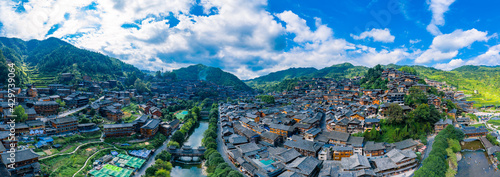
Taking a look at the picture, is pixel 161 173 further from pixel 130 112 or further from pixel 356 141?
pixel 130 112

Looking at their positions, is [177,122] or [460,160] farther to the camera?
[177,122]

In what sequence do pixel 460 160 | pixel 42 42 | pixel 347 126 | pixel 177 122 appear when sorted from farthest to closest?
pixel 42 42 < pixel 177 122 < pixel 347 126 < pixel 460 160

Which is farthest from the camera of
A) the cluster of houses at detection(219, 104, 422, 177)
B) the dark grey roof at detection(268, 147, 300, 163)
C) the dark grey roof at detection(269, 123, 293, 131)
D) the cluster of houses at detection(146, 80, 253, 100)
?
the cluster of houses at detection(146, 80, 253, 100)

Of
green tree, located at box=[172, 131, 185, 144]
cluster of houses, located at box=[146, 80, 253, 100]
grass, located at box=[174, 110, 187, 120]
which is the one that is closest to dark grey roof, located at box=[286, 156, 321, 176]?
green tree, located at box=[172, 131, 185, 144]

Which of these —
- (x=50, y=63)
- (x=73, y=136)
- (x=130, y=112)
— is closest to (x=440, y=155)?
(x=73, y=136)

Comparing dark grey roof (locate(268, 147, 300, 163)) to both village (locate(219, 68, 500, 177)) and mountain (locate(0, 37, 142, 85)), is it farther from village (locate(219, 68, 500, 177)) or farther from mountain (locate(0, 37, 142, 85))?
mountain (locate(0, 37, 142, 85))

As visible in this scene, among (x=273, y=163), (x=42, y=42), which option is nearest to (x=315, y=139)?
(x=273, y=163)

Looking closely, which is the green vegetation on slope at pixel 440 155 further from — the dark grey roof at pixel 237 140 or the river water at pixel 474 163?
the dark grey roof at pixel 237 140

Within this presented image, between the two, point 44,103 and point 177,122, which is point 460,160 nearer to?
point 177,122

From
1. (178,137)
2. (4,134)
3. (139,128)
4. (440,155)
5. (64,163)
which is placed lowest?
(64,163)
